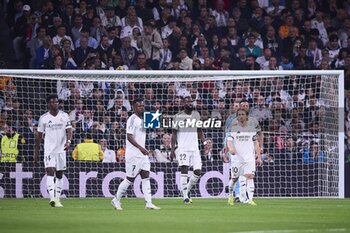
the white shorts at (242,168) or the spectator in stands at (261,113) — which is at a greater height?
the spectator in stands at (261,113)

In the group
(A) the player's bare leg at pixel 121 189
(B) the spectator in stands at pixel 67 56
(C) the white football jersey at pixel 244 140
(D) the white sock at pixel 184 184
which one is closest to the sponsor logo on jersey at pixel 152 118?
(D) the white sock at pixel 184 184

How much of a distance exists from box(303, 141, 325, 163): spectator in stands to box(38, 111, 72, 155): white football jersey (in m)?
6.02

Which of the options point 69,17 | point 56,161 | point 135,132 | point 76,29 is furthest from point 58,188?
point 69,17

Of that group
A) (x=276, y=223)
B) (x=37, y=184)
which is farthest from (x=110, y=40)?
(x=276, y=223)

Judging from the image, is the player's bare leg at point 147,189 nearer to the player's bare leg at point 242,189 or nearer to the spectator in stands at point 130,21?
the player's bare leg at point 242,189

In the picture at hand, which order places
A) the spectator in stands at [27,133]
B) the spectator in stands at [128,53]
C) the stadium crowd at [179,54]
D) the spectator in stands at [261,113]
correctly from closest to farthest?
the spectator in stands at [27,133]
the stadium crowd at [179,54]
the spectator in stands at [261,113]
the spectator in stands at [128,53]

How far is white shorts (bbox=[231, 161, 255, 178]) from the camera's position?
19.9 m

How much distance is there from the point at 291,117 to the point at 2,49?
7094mm

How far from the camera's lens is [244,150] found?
65.6ft

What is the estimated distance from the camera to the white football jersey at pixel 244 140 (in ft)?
65.5

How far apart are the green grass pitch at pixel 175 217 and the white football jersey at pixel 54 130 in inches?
43.9

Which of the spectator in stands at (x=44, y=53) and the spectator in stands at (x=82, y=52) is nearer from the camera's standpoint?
the spectator in stands at (x=44, y=53)

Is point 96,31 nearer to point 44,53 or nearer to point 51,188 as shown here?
point 44,53

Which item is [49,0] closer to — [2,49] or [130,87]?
[2,49]
